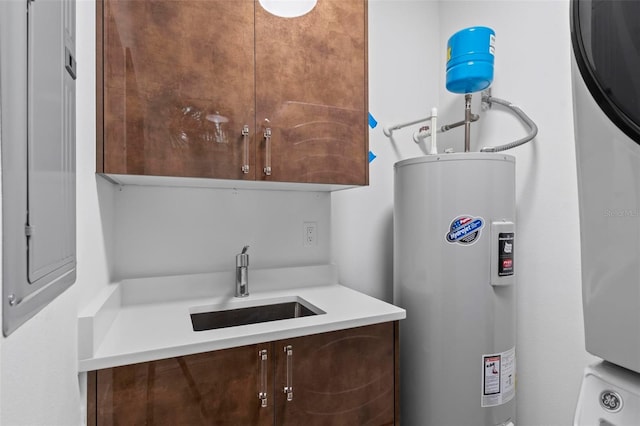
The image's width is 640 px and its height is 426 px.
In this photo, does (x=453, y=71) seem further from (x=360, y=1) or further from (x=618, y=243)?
(x=618, y=243)

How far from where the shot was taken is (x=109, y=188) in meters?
1.28

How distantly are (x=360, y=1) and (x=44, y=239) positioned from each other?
1.42m

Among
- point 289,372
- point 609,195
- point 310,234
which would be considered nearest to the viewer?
point 609,195

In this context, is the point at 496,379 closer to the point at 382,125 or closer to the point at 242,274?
the point at 242,274

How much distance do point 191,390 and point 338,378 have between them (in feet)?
1.58

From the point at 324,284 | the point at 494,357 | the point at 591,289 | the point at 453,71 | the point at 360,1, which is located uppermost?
the point at 360,1

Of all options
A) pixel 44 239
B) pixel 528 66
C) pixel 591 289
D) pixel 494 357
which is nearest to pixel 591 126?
pixel 591 289

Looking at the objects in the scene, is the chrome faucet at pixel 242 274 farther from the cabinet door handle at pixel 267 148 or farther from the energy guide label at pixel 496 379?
the energy guide label at pixel 496 379

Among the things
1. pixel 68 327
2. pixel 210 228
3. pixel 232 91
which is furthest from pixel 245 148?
pixel 68 327

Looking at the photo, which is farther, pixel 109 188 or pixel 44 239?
pixel 109 188

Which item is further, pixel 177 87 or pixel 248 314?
pixel 248 314

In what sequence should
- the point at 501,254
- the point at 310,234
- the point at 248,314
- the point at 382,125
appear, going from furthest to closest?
the point at 382,125 → the point at 310,234 → the point at 248,314 → the point at 501,254

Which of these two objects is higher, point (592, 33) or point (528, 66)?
point (528, 66)

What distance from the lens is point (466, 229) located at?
1323mm
